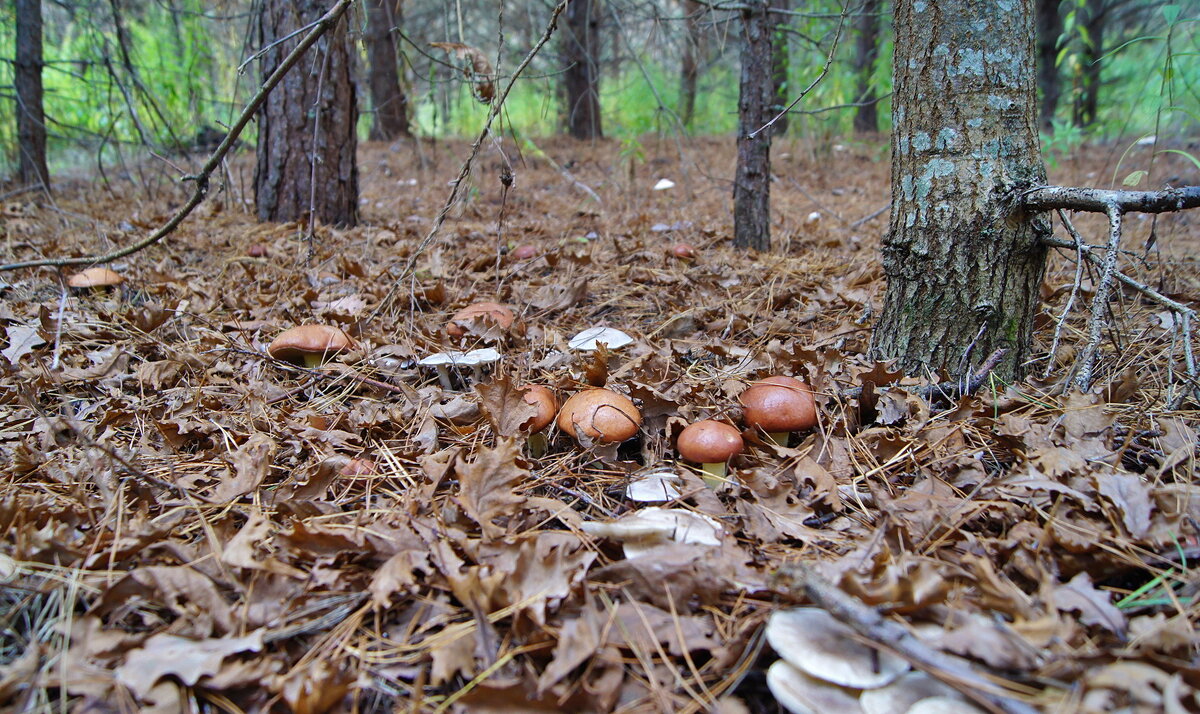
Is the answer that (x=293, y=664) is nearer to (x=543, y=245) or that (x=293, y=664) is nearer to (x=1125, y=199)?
(x=1125, y=199)

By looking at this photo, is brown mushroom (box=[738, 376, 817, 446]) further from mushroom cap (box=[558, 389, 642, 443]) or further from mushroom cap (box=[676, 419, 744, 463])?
mushroom cap (box=[558, 389, 642, 443])

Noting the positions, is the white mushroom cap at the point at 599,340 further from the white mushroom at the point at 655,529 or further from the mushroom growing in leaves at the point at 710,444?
the white mushroom at the point at 655,529

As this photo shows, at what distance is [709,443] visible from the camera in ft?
6.47

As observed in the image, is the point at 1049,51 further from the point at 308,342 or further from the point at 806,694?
the point at 806,694

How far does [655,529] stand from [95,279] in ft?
12.5

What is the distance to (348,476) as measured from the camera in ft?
6.66

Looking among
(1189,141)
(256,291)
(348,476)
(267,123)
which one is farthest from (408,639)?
(1189,141)

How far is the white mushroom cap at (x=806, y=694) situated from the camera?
1.17 meters

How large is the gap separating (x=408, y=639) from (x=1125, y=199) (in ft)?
8.15

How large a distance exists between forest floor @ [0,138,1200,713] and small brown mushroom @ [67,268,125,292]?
14cm

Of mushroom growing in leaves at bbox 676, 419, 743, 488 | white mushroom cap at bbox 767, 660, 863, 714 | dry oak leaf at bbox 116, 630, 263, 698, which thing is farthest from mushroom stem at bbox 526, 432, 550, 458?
white mushroom cap at bbox 767, 660, 863, 714

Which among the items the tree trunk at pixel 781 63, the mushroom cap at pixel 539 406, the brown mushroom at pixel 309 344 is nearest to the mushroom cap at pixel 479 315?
the brown mushroom at pixel 309 344

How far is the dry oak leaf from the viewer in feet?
4.06

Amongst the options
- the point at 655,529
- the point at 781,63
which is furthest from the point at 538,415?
the point at 781,63
